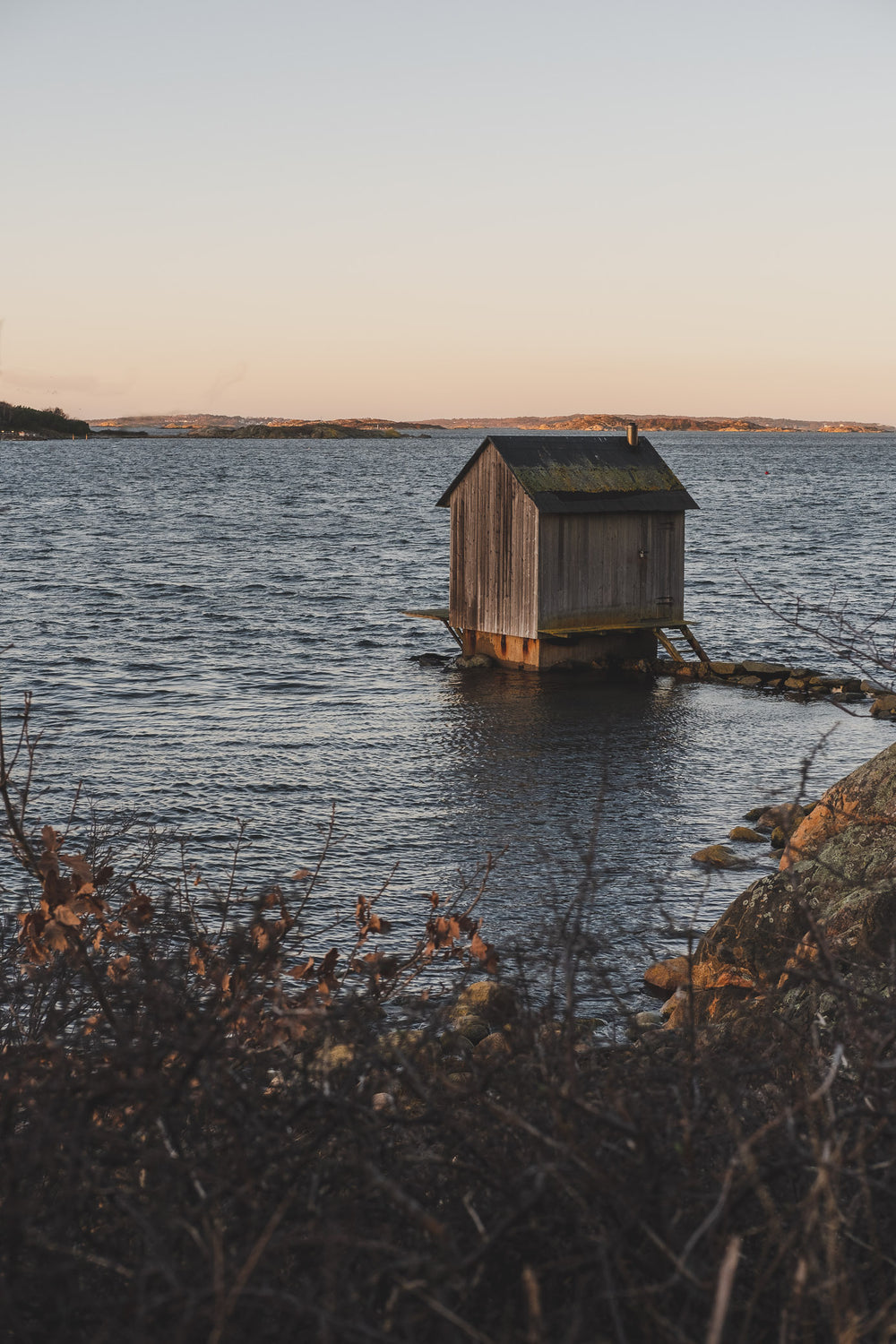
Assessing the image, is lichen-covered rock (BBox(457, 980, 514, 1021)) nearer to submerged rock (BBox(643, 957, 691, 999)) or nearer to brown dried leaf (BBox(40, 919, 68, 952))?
submerged rock (BBox(643, 957, 691, 999))

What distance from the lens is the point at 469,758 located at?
65.1ft

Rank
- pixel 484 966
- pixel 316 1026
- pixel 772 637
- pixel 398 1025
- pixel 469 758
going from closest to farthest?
pixel 316 1026 < pixel 398 1025 < pixel 484 966 < pixel 469 758 < pixel 772 637

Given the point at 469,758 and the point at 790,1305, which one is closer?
the point at 790,1305

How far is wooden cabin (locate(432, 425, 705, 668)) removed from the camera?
24938 mm

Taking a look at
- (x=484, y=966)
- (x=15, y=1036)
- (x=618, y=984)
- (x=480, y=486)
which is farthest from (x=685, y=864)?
(x=480, y=486)

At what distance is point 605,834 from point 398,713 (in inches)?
333

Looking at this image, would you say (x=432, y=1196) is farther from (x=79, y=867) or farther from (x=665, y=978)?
(x=665, y=978)

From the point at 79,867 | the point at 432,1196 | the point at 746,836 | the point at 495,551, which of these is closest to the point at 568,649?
the point at 495,551

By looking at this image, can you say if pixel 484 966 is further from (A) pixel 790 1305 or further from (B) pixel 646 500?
(B) pixel 646 500

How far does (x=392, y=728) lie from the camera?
22.3 m

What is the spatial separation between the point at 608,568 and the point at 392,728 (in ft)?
21.0

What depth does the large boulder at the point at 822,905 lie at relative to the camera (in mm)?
7410

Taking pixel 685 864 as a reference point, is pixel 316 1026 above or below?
above

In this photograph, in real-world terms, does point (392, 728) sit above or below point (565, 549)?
below
